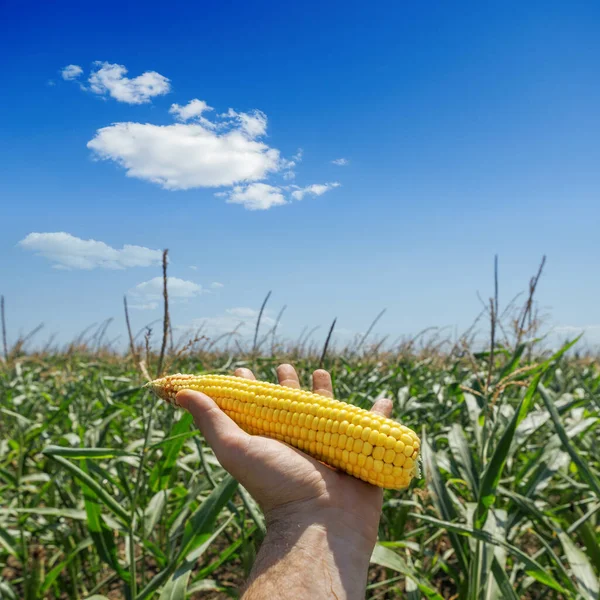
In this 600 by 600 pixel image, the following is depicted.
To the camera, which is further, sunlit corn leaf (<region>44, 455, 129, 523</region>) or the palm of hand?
sunlit corn leaf (<region>44, 455, 129, 523</region>)

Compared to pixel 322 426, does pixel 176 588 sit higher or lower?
lower

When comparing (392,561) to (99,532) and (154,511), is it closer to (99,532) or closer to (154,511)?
(154,511)

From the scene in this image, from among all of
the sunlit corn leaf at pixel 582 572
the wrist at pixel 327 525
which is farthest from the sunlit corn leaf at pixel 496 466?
the wrist at pixel 327 525

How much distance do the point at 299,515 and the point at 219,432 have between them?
48 centimetres

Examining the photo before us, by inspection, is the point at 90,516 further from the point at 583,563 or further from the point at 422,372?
the point at 422,372

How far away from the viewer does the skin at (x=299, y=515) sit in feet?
5.72

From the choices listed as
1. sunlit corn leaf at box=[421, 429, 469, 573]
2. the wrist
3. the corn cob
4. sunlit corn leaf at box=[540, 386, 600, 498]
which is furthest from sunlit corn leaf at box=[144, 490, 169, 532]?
sunlit corn leaf at box=[540, 386, 600, 498]

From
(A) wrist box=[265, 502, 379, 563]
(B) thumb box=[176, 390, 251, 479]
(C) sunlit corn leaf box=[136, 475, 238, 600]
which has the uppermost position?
(B) thumb box=[176, 390, 251, 479]

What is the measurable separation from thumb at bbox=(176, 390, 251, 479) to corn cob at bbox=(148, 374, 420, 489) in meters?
0.19

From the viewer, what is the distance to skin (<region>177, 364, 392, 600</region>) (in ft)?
5.72

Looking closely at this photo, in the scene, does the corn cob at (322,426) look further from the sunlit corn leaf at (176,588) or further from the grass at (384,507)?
the sunlit corn leaf at (176,588)

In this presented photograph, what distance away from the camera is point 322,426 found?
7.06 ft

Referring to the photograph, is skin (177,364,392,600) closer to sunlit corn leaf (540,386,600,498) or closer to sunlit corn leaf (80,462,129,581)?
sunlit corn leaf (540,386,600,498)

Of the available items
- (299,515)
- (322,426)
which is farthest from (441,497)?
(299,515)
